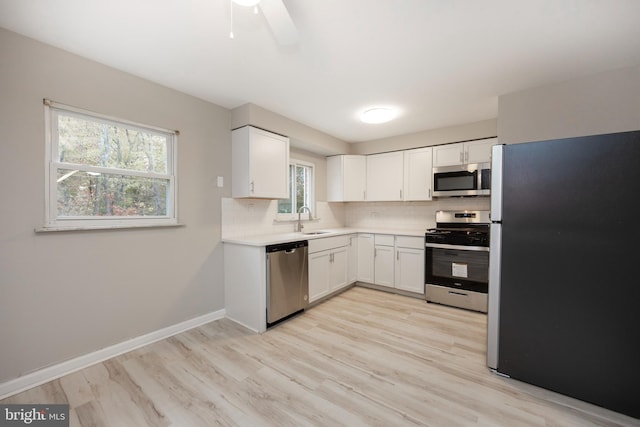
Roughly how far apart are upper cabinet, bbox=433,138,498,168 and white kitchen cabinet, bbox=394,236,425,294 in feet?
3.94

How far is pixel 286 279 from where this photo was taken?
9.33ft

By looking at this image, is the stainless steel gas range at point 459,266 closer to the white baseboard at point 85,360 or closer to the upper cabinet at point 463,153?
the upper cabinet at point 463,153

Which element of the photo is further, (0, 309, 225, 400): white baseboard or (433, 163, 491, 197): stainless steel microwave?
(433, 163, 491, 197): stainless steel microwave

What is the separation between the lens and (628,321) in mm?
1509

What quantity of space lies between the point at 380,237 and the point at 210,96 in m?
2.89

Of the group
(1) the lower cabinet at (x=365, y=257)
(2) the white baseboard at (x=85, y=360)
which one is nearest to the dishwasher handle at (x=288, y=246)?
(2) the white baseboard at (x=85, y=360)

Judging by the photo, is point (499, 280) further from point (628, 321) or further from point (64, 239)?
point (64, 239)

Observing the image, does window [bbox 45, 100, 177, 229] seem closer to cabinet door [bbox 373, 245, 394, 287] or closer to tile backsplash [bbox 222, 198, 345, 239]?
tile backsplash [bbox 222, 198, 345, 239]

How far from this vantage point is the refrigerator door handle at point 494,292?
6.16 feet

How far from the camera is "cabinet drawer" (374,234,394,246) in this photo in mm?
3801

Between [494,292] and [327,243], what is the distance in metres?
2.00

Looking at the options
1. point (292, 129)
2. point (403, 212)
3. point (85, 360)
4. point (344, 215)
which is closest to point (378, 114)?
point (292, 129)

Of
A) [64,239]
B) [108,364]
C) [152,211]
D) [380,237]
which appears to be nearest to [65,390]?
[108,364]

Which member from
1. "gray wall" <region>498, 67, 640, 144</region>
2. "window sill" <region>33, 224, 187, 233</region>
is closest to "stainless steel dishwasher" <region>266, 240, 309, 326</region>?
"window sill" <region>33, 224, 187, 233</region>
